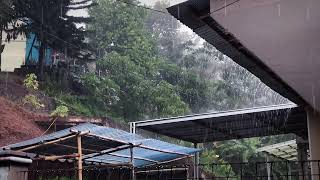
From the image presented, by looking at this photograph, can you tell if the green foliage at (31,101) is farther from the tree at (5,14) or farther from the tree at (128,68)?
the tree at (128,68)

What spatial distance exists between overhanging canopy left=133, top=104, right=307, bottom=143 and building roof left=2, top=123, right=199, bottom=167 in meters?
0.74

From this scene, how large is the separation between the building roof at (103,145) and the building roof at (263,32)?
131 inches

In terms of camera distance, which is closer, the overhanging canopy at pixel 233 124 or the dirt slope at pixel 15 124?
the overhanging canopy at pixel 233 124

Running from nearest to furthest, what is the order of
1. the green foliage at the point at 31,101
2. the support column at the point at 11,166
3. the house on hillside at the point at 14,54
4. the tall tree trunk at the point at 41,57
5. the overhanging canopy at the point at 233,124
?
the support column at the point at 11,166
the overhanging canopy at the point at 233,124
the green foliage at the point at 31,101
the tall tree trunk at the point at 41,57
the house on hillside at the point at 14,54

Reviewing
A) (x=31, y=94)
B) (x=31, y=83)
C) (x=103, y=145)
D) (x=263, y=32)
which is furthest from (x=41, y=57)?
(x=263, y=32)

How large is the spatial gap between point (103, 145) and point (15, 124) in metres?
6.69

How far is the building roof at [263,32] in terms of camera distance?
3545mm

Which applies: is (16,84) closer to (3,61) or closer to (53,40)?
(53,40)

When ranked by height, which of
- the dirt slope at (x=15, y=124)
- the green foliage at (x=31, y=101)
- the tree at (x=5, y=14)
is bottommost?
the dirt slope at (x=15, y=124)

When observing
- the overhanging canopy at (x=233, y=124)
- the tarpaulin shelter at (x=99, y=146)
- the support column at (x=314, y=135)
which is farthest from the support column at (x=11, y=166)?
the overhanging canopy at (x=233, y=124)

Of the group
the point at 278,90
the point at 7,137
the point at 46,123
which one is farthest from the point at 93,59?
the point at 278,90

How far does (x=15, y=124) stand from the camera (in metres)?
14.3

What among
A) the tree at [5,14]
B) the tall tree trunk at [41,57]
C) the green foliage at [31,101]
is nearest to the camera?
the green foliage at [31,101]

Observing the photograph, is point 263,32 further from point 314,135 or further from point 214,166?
point 214,166
